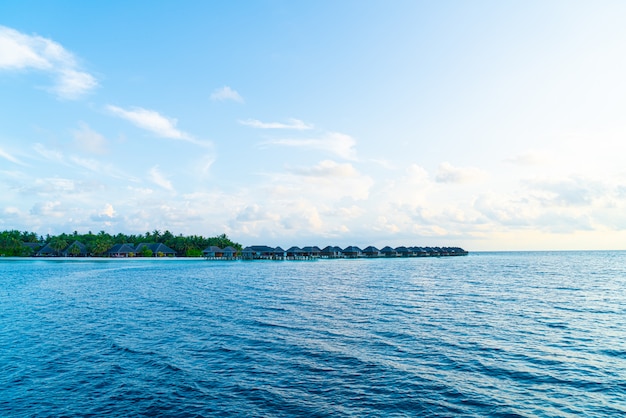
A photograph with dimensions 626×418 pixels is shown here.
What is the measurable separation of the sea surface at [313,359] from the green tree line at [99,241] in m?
107

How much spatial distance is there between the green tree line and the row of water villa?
7.50m

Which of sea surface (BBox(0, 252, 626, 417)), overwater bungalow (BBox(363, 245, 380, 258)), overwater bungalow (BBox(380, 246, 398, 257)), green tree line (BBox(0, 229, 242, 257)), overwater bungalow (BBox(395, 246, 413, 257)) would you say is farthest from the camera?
overwater bungalow (BBox(395, 246, 413, 257))

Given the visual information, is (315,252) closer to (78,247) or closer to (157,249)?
(157,249)

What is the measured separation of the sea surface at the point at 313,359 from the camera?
1164cm

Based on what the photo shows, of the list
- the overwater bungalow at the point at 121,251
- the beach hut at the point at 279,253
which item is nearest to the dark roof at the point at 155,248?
the overwater bungalow at the point at 121,251

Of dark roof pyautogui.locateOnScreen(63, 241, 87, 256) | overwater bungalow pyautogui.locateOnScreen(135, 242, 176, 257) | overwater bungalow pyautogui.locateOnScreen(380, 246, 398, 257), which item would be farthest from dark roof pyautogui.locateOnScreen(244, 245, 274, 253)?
dark roof pyautogui.locateOnScreen(63, 241, 87, 256)

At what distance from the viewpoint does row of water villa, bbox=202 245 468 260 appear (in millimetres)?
127625

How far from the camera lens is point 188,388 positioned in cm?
1288

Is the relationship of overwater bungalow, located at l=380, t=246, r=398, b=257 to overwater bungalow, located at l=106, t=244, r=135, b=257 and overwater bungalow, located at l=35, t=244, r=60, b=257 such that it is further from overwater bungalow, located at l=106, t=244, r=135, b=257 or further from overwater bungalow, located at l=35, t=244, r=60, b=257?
overwater bungalow, located at l=35, t=244, r=60, b=257

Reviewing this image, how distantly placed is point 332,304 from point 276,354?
14.1 m

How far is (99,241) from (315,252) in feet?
238

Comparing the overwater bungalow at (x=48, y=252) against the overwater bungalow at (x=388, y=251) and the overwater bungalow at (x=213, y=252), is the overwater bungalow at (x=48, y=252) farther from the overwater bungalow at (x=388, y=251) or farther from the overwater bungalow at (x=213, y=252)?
the overwater bungalow at (x=388, y=251)

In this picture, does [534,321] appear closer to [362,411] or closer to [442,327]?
[442,327]

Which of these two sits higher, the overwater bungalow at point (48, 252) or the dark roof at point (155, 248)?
the dark roof at point (155, 248)
